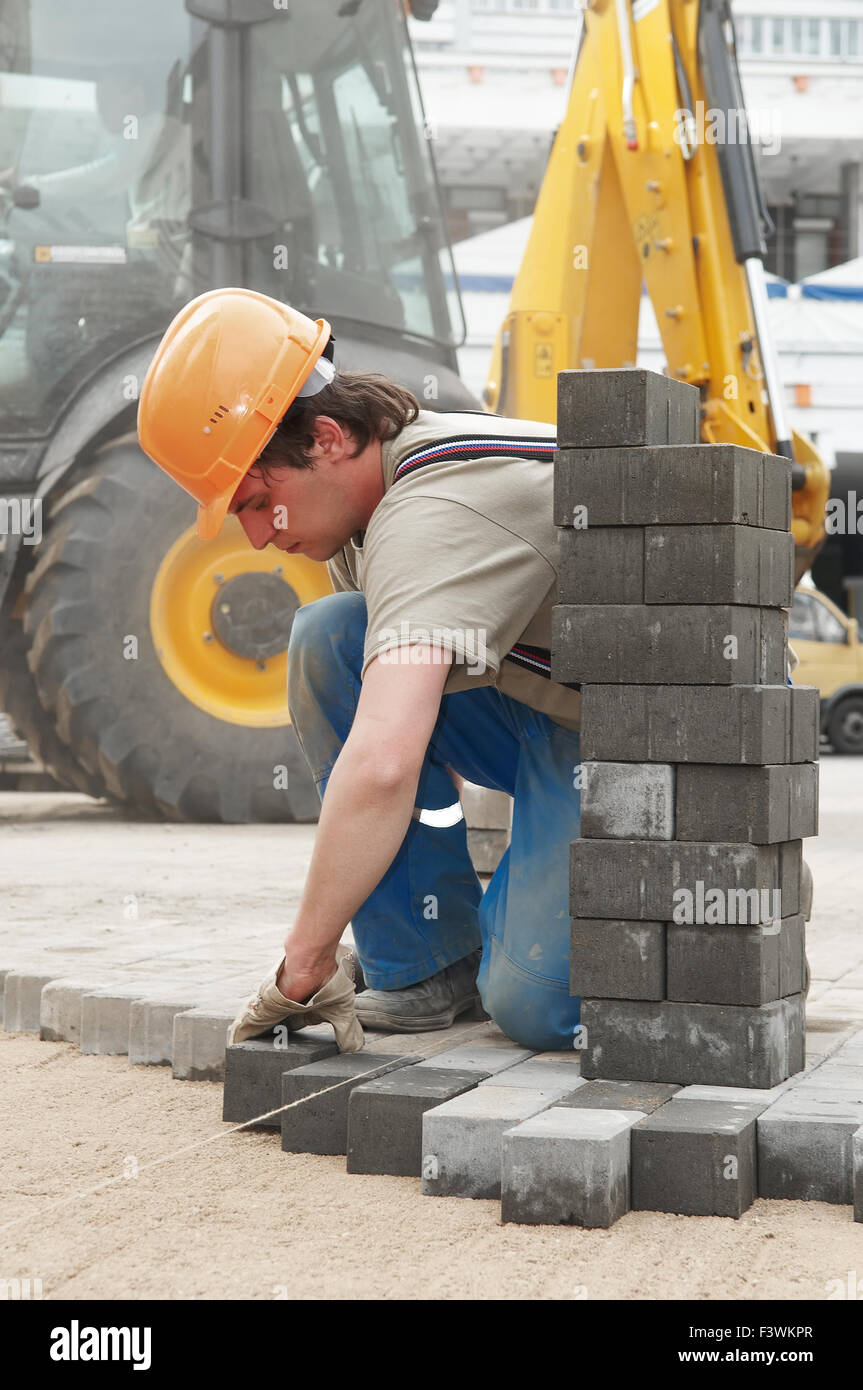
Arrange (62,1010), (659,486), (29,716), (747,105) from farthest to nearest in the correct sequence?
(747,105) → (29,716) → (62,1010) → (659,486)

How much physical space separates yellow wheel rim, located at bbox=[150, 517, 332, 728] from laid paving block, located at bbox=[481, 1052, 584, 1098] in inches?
178

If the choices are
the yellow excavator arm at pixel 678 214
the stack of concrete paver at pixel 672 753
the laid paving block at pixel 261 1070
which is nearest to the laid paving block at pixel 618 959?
the stack of concrete paver at pixel 672 753

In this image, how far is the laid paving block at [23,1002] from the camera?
3385mm

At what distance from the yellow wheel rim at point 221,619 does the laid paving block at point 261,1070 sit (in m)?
4.46

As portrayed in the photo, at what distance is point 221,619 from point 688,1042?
496 cm

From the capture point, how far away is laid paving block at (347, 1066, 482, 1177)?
2383 mm

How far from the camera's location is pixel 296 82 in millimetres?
6992

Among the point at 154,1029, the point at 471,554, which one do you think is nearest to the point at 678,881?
the point at 471,554

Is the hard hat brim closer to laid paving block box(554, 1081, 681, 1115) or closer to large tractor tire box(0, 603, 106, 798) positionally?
laid paving block box(554, 1081, 681, 1115)

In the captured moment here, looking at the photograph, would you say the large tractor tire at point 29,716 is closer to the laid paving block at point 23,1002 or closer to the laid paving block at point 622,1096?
the laid paving block at point 23,1002

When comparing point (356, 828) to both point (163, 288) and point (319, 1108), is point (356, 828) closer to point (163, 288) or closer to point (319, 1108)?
point (319, 1108)

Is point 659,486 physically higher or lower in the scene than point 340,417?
lower

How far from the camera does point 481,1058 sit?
8.73 ft
